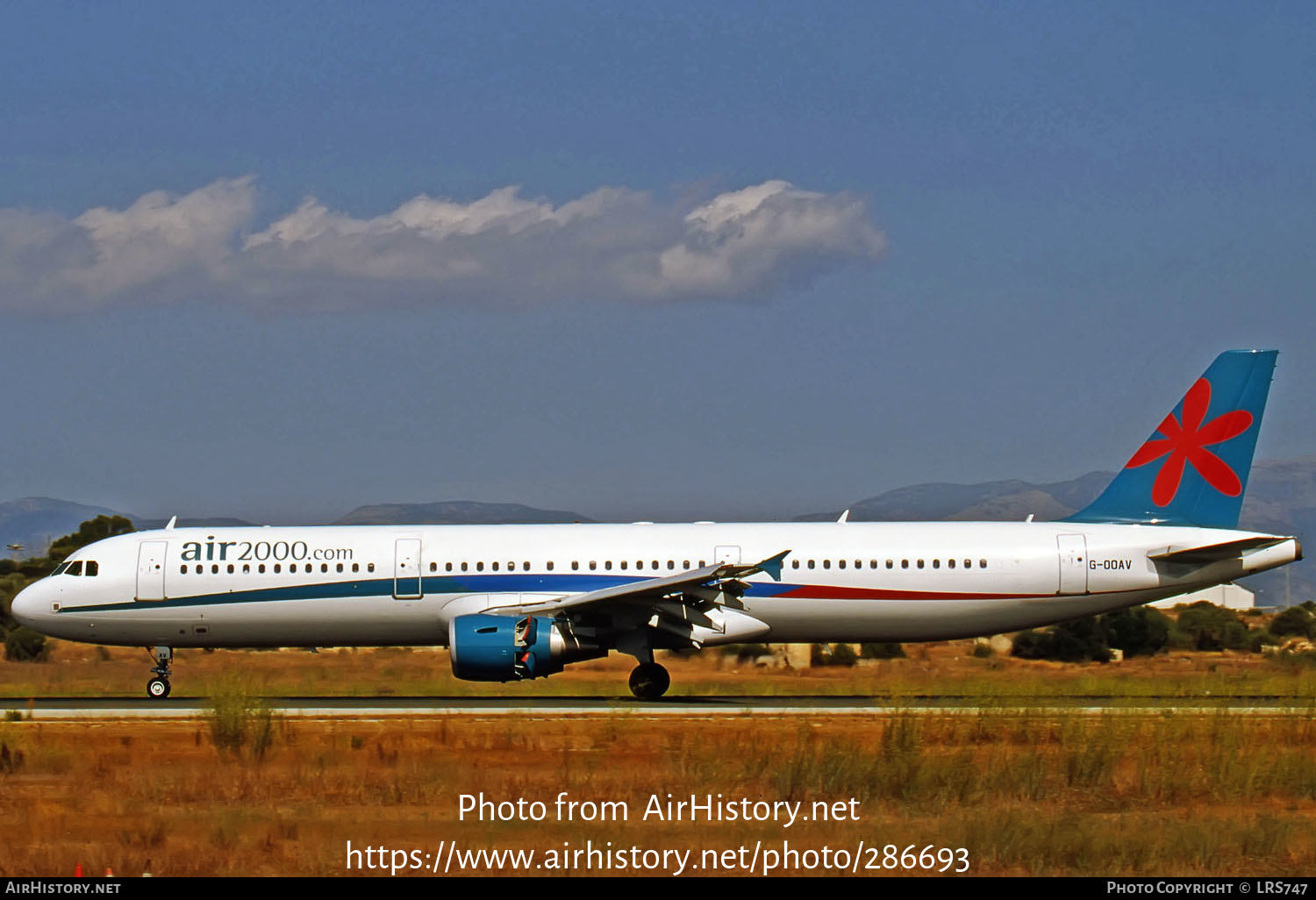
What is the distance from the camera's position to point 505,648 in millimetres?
23797

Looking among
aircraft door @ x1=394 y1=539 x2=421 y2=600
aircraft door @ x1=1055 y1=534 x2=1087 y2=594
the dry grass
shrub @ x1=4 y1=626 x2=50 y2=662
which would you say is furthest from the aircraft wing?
shrub @ x1=4 y1=626 x2=50 y2=662

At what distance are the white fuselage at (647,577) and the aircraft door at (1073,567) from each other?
0.07ft

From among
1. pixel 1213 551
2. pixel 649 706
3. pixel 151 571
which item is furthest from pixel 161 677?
pixel 1213 551

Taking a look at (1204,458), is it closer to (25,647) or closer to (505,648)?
(505,648)

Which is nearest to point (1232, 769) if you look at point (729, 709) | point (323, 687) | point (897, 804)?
point (897, 804)

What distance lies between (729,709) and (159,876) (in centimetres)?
1297

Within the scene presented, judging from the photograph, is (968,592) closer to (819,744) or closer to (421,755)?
(819,744)

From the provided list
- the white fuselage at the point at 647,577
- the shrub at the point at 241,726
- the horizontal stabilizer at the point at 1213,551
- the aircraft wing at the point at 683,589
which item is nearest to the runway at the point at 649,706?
the shrub at the point at 241,726

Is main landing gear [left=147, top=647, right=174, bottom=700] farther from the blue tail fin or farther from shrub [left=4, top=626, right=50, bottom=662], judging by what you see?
the blue tail fin

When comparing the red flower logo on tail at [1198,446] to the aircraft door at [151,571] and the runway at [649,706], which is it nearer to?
the runway at [649,706]

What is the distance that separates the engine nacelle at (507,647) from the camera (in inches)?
937

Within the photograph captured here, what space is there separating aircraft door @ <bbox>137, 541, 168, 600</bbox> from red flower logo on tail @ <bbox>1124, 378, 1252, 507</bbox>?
17.5m

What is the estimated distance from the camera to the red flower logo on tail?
89.6 ft

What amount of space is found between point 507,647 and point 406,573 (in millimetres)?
3251
